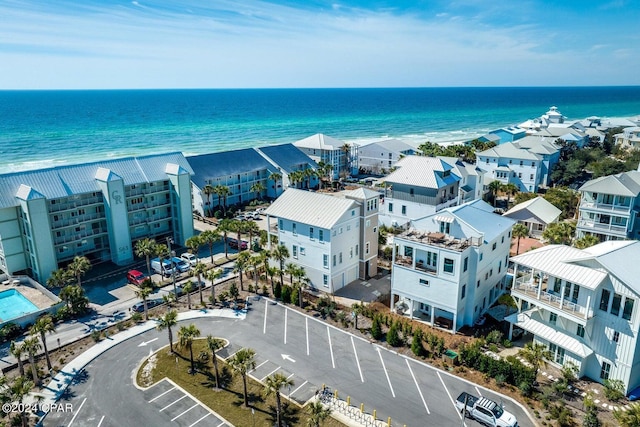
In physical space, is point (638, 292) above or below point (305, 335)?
above

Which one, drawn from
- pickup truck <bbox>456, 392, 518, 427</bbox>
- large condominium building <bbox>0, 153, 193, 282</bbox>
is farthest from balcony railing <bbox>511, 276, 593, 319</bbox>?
large condominium building <bbox>0, 153, 193, 282</bbox>

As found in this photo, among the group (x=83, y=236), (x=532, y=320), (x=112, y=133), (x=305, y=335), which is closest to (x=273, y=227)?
(x=305, y=335)

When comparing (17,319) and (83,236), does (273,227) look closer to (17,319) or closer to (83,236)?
(83,236)

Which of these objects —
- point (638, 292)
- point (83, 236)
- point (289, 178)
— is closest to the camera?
point (638, 292)

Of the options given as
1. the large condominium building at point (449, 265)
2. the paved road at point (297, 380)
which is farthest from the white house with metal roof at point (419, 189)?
the paved road at point (297, 380)

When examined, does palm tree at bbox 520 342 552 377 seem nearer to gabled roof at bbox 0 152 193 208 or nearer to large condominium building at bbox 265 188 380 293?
large condominium building at bbox 265 188 380 293

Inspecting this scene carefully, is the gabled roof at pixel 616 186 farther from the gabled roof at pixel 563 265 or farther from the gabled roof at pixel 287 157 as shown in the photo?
the gabled roof at pixel 287 157

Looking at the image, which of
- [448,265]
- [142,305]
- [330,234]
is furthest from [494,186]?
[142,305]

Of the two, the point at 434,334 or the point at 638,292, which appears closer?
the point at 638,292
